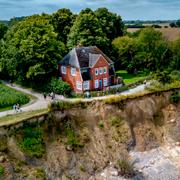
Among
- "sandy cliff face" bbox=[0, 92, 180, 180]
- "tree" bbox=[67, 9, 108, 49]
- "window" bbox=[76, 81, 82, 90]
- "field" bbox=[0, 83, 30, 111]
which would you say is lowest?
"sandy cliff face" bbox=[0, 92, 180, 180]

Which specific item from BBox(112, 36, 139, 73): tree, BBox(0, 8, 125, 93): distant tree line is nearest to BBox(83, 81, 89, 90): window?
BBox(0, 8, 125, 93): distant tree line

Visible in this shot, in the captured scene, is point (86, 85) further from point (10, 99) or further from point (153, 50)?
point (153, 50)

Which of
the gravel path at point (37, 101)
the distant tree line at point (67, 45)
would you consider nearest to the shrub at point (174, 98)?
the gravel path at point (37, 101)

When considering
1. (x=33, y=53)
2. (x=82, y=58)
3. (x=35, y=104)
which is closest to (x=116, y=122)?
(x=35, y=104)

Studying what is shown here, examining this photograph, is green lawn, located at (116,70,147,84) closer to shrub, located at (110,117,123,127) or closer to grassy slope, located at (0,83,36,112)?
shrub, located at (110,117,123,127)

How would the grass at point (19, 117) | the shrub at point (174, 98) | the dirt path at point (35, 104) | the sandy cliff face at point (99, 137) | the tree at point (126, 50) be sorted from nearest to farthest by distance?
the sandy cliff face at point (99, 137) → the grass at point (19, 117) → the dirt path at point (35, 104) → the shrub at point (174, 98) → the tree at point (126, 50)

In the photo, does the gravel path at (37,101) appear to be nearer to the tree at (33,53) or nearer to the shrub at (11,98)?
the shrub at (11,98)

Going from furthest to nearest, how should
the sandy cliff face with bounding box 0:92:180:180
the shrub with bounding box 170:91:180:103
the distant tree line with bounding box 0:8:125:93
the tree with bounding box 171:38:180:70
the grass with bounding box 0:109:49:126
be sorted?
the tree with bounding box 171:38:180:70
the distant tree line with bounding box 0:8:125:93
the shrub with bounding box 170:91:180:103
the grass with bounding box 0:109:49:126
the sandy cliff face with bounding box 0:92:180:180
